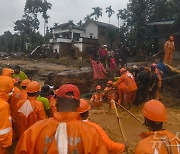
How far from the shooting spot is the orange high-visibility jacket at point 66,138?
207 cm

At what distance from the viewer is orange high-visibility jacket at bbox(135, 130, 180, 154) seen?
88.7 inches

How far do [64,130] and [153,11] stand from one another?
942 inches

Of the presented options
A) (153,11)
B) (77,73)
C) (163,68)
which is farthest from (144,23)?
(163,68)

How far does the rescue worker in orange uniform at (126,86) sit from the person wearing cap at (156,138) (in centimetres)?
712

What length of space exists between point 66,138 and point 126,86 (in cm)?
781

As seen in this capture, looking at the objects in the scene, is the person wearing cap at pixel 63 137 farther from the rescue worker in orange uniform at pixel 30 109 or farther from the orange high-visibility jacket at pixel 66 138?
the rescue worker in orange uniform at pixel 30 109

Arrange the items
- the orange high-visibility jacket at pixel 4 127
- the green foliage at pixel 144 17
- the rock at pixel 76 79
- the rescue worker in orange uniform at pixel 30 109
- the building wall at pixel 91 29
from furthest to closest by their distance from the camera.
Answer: the building wall at pixel 91 29 → the green foliage at pixel 144 17 → the rock at pixel 76 79 → the rescue worker in orange uniform at pixel 30 109 → the orange high-visibility jacket at pixel 4 127

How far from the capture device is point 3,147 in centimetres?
334

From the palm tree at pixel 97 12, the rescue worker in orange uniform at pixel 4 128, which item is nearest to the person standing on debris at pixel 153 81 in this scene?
the rescue worker in orange uniform at pixel 4 128

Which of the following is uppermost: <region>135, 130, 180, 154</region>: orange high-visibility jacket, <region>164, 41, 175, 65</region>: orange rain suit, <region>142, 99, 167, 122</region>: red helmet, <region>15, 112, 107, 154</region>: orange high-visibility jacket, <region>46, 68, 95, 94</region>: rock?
<region>164, 41, 175, 65</region>: orange rain suit

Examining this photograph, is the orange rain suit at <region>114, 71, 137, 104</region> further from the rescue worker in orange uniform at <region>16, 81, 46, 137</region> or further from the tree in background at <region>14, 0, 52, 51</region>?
the tree in background at <region>14, 0, 52, 51</region>

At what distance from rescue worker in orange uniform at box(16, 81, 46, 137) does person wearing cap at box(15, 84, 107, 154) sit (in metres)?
2.34

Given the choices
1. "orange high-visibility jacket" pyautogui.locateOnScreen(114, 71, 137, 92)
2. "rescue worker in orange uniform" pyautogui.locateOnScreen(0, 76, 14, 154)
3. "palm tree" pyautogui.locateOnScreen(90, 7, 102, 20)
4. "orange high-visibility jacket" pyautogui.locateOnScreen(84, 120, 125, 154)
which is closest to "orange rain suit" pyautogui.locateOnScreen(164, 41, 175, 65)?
"orange high-visibility jacket" pyautogui.locateOnScreen(114, 71, 137, 92)

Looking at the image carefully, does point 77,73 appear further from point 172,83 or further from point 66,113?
point 66,113
